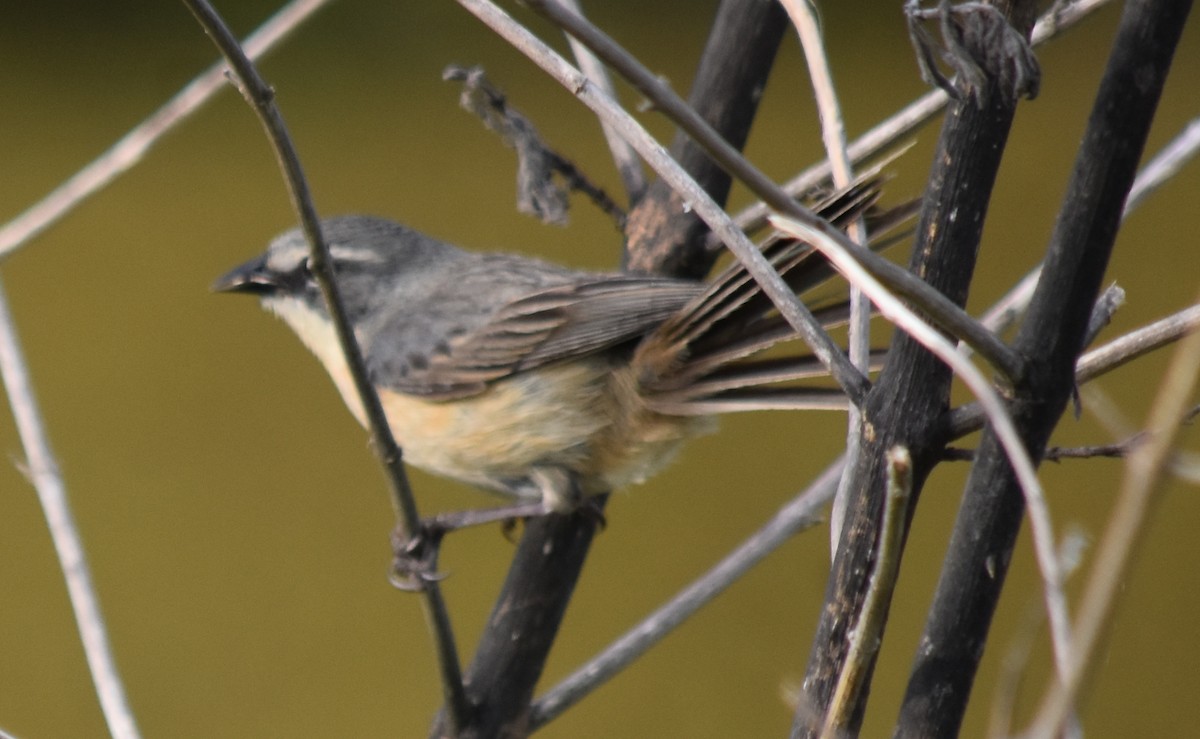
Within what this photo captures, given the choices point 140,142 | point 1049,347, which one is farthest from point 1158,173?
point 140,142

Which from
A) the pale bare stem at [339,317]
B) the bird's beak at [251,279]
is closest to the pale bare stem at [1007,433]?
the pale bare stem at [339,317]

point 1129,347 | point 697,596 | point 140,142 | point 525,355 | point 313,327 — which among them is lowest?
point 697,596

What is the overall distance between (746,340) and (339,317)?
899mm

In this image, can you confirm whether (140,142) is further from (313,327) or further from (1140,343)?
(313,327)

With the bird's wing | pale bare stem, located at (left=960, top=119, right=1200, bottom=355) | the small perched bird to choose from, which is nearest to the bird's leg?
the small perched bird

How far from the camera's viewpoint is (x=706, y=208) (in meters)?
1.05

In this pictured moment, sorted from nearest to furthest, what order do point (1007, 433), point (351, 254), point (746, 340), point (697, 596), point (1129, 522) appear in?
point (1129, 522)
point (1007, 433)
point (697, 596)
point (746, 340)
point (351, 254)

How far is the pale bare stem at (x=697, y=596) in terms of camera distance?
5.94 ft

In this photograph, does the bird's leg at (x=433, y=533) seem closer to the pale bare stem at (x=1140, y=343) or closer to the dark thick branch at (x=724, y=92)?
the dark thick branch at (x=724, y=92)

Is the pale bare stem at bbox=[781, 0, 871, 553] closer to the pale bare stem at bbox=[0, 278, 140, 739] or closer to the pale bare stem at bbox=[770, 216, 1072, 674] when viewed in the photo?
the pale bare stem at bbox=[770, 216, 1072, 674]

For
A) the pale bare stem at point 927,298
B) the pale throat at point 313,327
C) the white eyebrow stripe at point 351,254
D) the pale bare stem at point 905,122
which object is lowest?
the pale bare stem at point 927,298

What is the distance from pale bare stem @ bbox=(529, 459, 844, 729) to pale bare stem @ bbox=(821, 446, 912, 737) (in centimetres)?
84

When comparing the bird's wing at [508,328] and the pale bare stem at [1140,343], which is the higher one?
the bird's wing at [508,328]

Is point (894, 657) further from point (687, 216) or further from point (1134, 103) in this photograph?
point (1134, 103)
